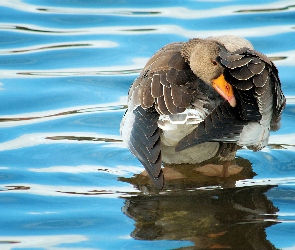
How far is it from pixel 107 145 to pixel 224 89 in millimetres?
2120

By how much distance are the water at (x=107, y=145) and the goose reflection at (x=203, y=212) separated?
17mm

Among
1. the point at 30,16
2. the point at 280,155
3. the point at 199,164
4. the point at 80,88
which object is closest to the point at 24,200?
the point at 199,164

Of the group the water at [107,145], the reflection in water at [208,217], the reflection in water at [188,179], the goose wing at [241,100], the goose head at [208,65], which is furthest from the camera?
the reflection in water at [188,179]

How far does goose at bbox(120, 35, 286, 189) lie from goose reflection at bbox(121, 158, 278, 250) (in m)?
0.36

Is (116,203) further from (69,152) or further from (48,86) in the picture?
(48,86)

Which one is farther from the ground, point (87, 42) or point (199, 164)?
point (87, 42)

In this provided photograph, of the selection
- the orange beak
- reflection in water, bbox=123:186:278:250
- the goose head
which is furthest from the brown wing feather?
reflection in water, bbox=123:186:278:250

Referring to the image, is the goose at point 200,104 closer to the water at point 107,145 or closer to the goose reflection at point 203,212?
the goose reflection at point 203,212

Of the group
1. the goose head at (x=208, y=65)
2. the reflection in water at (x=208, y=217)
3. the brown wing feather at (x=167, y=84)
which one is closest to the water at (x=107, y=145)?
the reflection in water at (x=208, y=217)

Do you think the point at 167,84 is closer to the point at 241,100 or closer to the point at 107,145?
the point at 241,100

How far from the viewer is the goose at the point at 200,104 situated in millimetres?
7066

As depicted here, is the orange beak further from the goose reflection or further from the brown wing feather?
the goose reflection

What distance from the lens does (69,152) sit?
8.81 metres

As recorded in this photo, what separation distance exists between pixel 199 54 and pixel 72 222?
2.30 meters
